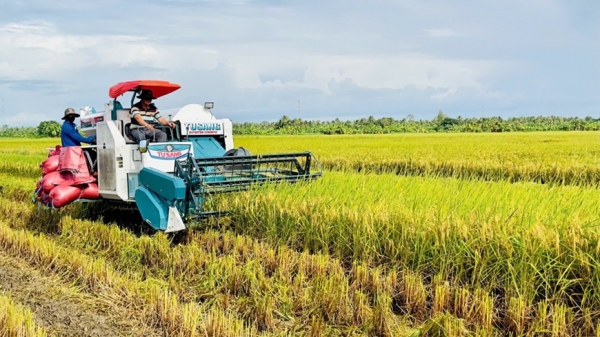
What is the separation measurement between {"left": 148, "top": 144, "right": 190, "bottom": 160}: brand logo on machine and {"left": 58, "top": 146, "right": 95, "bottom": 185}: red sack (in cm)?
128

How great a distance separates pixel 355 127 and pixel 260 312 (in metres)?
54.6

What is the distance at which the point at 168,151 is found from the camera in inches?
285

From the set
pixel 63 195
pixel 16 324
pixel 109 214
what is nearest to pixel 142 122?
pixel 63 195

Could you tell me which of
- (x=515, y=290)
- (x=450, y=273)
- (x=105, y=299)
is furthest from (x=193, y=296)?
(x=515, y=290)

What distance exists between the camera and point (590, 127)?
5388cm

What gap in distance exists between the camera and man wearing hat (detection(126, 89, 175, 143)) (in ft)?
24.5

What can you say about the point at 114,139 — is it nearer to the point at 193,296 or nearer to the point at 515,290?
the point at 193,296

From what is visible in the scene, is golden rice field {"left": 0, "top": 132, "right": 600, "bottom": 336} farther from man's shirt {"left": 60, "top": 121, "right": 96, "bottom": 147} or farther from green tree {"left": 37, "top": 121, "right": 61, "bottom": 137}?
green tree {"left": 37, "top": 121, "right": 61, "bottom": 137}

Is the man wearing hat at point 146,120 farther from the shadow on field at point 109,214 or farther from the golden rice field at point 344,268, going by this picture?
the golden rice field at point 344,268

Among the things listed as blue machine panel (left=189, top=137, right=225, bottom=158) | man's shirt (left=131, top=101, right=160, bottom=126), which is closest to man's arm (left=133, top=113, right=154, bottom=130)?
man's shirt (left=131, top=101, right=160, bottom=126)

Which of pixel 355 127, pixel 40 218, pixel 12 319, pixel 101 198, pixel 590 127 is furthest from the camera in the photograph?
pixel 355 127

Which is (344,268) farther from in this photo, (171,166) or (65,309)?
(171,166)

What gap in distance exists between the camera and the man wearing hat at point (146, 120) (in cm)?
747

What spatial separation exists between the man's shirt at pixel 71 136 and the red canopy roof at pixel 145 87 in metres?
0.97
